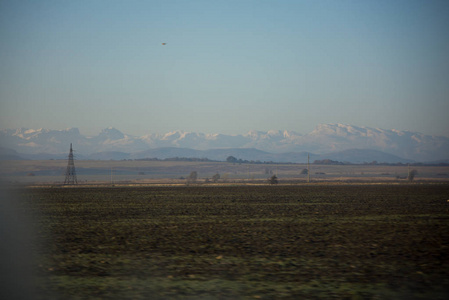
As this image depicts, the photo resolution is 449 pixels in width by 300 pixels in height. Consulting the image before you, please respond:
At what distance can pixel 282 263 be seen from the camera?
14.0 meters

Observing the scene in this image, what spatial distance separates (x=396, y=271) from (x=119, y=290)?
7.41 meters

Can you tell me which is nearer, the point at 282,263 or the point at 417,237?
the point at 282,263

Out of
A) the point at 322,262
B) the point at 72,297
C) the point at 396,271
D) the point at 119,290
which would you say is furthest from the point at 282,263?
the point at 72,297

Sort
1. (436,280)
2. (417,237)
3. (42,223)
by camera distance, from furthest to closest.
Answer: (42,223) < (417,237) < (436,280)

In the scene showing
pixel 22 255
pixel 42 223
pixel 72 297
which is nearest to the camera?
pixel 72 297

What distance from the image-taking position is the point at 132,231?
2244cm

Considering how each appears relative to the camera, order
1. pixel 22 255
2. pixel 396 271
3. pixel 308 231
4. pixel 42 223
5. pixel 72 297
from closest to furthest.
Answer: pixel 72 297, pixel 396 271, pixel 22 255, pixel 308 231, pixel 42 223

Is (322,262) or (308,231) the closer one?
(322,262)

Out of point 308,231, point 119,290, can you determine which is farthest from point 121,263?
point 308,231

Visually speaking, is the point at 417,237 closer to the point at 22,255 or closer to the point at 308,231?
the point at 308,231

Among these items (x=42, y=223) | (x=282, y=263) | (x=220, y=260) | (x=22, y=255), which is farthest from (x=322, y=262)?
(x=42, y=223)

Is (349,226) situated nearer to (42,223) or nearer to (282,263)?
(282,263)

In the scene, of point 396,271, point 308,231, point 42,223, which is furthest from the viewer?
point 42,223

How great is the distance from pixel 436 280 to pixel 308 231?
32.5 ft
